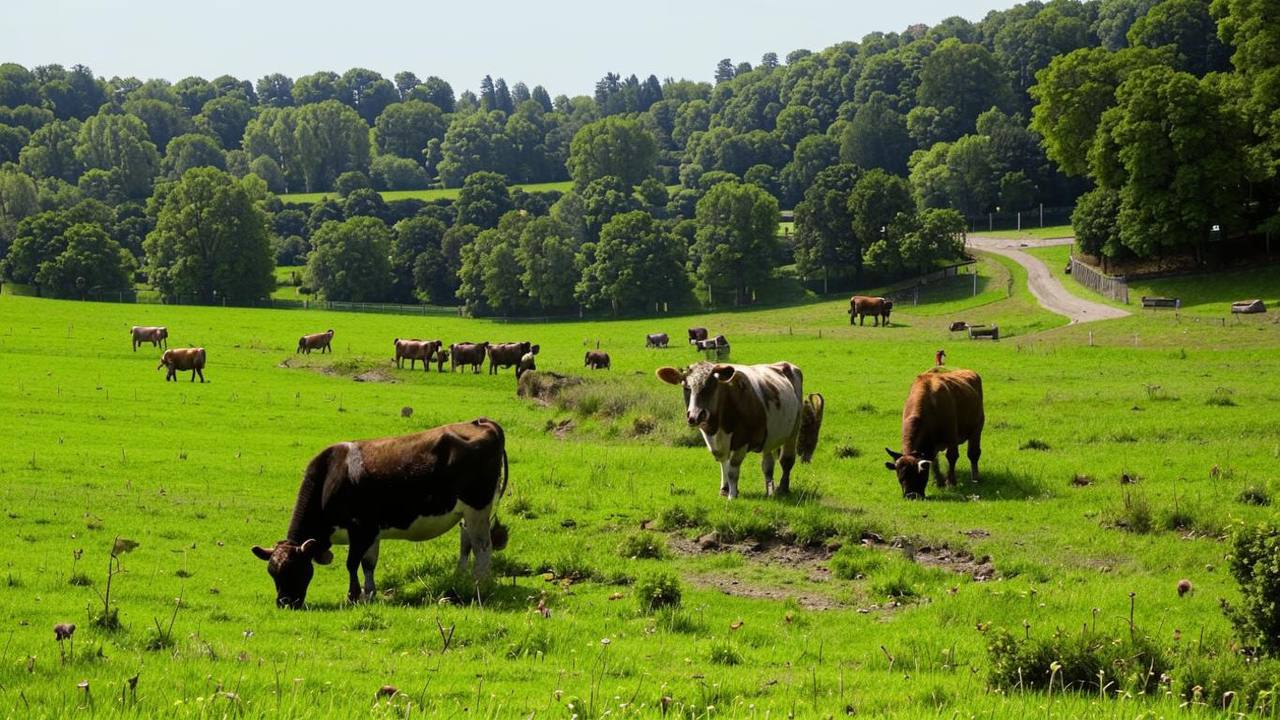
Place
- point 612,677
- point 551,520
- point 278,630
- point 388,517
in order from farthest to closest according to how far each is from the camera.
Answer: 1. point 551,520
2. point 388,517
3. point 278,630
4. point 612,677

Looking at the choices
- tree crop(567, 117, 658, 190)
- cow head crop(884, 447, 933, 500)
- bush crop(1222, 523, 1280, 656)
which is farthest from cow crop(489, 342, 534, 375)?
tree crop(567, 117, 658, 190)

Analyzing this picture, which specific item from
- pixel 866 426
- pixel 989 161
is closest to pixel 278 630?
pixel 866 426

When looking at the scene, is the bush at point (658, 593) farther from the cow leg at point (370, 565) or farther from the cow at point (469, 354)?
the cow at point (469, 354)

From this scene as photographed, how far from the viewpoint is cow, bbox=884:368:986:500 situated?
2148 cm

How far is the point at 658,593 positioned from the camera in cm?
1369

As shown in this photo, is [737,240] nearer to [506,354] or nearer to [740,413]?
[506,354]

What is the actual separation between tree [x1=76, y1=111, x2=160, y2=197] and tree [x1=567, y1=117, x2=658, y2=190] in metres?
70.1

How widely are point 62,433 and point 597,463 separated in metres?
17.4

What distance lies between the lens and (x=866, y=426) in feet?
109

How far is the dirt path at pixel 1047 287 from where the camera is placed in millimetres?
69062

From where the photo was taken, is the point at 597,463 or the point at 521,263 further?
the point at 521,263

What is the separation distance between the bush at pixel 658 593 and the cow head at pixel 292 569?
4.20 metres

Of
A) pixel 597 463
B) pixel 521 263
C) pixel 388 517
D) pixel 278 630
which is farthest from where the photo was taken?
pixel 521 263

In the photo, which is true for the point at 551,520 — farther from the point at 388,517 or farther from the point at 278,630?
the point at 278,630
